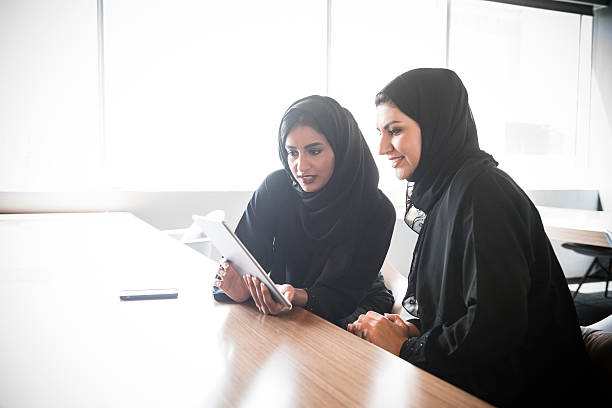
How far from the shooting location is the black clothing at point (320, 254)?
1.59 meters

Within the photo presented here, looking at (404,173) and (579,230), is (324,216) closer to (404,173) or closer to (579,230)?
(404,173)

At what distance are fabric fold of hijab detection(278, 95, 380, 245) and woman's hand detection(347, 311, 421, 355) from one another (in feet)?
1.39

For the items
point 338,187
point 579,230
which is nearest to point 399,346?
point 338,187

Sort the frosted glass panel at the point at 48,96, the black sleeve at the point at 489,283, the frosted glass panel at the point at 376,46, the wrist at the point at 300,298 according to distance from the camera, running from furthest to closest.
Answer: the frosted glass panel at the point at 376,46 → the frosted glass panel at the point at 48,96 → the wrist at the point at 300,298 → the black sleeve at the point at 489,283

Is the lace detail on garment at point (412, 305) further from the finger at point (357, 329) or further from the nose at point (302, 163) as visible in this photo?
the nose at point (302, 163)

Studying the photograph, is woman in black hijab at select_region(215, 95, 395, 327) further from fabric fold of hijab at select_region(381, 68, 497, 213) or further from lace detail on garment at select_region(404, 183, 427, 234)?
fabric fold of hijab at select_region(381, 68, 497, 213)

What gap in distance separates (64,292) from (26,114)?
7.57 feet

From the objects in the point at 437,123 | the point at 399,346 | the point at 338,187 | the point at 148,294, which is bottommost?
the point at 399,346

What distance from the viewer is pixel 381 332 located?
1.23 m

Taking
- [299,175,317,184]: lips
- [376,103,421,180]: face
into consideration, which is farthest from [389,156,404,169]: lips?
[299,175,317,184]: lips

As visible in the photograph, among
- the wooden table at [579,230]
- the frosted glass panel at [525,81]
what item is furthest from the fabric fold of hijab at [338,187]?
the frosted glass panel at [525,81]

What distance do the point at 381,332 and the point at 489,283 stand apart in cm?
→ 33

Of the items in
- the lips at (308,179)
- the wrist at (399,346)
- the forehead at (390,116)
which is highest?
the forehead at (390,116)

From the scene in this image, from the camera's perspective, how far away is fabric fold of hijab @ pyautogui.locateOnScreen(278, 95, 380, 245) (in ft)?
5.48
